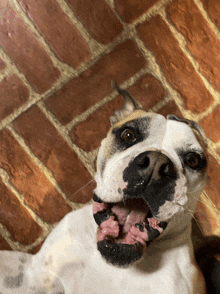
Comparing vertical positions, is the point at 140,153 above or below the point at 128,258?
above

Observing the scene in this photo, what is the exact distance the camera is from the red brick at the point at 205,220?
2268 mm

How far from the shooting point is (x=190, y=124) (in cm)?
175

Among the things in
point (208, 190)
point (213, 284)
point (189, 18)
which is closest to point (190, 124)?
point (208, 190)

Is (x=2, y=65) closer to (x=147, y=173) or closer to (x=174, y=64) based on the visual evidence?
(x=174, y=64)

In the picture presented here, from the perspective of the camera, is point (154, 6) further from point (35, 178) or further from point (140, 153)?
point (35, 178)

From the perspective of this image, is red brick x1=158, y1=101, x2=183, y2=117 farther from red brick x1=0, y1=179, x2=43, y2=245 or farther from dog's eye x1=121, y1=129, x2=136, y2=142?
red brick x1=0, y1=179, x2=43, y2=245

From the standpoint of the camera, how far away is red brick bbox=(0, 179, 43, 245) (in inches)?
90.2

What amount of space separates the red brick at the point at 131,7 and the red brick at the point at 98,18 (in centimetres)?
6

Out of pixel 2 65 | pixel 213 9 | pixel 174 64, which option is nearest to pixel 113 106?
pixel 174 64

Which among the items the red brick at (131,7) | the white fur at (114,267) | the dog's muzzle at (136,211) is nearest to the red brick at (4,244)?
the white fur at (114,267)

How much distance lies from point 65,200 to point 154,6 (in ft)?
5.78

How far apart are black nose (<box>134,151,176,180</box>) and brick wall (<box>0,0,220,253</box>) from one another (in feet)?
3.24

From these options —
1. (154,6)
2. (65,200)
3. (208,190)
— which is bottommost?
(208,190)

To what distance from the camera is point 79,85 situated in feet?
7.38
